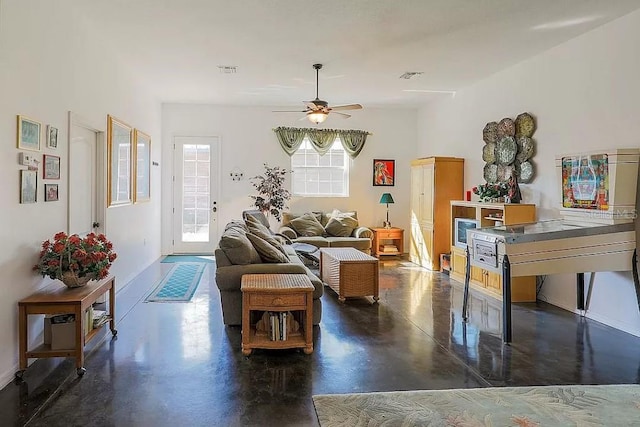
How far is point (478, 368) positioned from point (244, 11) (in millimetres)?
3547

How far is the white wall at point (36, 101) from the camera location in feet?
10.1

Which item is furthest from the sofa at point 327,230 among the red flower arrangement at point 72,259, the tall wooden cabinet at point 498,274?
the red flower arrangement at point 72,259

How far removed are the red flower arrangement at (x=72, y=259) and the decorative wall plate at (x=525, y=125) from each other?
4.84 m

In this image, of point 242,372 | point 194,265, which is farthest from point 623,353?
point 194,265

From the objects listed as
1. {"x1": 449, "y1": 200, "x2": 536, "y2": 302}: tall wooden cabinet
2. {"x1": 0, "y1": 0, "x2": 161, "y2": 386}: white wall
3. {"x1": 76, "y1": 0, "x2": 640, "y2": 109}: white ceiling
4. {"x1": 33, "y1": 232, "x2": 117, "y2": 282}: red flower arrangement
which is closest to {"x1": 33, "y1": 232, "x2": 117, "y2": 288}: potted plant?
{"x1": 33, "y1": 232, "x2": 117, "y2": 282}: red flower arrangement

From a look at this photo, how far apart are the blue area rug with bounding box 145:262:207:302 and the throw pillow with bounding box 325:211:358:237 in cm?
222

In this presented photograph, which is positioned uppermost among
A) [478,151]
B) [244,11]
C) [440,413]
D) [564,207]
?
[244,11]

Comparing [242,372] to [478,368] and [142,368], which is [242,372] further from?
[478,368]

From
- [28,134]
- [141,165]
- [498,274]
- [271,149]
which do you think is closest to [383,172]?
[271,149]

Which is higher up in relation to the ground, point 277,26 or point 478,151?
point 277,26

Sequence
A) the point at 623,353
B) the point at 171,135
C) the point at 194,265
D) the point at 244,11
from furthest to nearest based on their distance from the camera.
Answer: the point at 171,135, the point at 194,265, the point at 244,11, the point at 623,353

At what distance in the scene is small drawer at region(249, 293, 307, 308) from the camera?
12.0 feet

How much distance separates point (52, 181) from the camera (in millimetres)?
3850

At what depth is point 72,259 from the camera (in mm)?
3414
